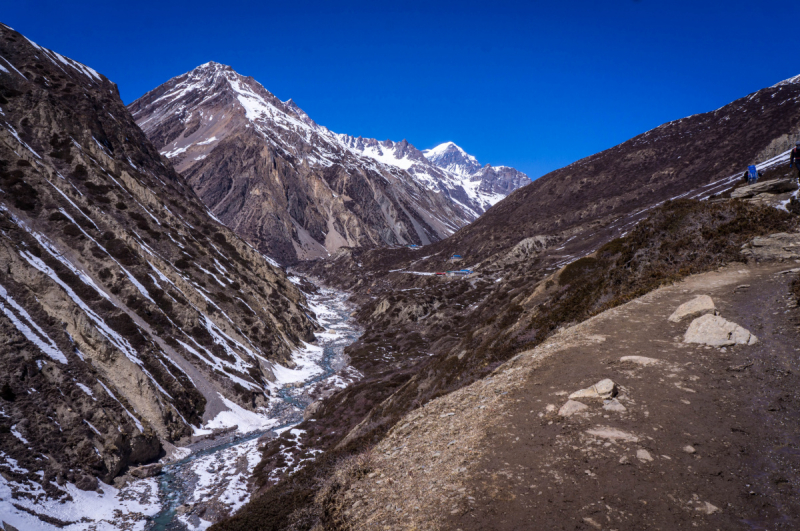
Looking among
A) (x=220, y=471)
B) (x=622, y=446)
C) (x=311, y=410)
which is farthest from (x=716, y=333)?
(x=311, y=410)

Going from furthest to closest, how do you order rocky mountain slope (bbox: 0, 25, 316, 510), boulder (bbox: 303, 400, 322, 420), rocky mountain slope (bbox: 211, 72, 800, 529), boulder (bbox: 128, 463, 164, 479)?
boulder (bbox: 303, 400, 322, 420) → boulder (bbox: 128, 463, 164, 479) → rocky mountain slope (bbox: 0, 25, 316, 510) → rocky mountain slope (bbox: 211, 72, 800, 529)

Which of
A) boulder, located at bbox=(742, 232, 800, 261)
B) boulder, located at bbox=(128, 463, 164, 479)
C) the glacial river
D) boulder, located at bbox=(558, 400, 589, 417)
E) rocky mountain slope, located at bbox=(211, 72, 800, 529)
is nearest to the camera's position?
boulder, located at bbox=(558, 400, 589, 417)

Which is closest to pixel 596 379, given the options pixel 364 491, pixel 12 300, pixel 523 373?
pixel 523 373

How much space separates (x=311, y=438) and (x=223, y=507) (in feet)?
36.8

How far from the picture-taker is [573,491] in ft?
23.2

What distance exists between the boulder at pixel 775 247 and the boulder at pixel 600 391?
12.7 m

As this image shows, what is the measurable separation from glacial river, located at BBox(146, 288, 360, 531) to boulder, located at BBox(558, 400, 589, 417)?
2567cm

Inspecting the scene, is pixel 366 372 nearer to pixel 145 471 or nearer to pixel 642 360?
pixel 145 471

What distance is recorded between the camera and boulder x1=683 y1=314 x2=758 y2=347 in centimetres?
1075

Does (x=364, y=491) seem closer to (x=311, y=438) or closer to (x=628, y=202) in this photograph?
(x=311, y=438)

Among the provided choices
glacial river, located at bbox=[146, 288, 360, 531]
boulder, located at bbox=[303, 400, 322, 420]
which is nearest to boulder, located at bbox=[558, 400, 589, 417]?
glacial river, located at bbox=[146, 288, 360, 531]

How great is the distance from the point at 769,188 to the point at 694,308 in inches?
560

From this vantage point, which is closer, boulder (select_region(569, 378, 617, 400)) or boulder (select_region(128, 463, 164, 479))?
boulder (select_region(569, 378, 617, 400))

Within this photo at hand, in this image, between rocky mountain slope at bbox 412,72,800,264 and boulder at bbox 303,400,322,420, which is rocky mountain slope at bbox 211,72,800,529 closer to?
boulder at bbox 303,400,322,420
